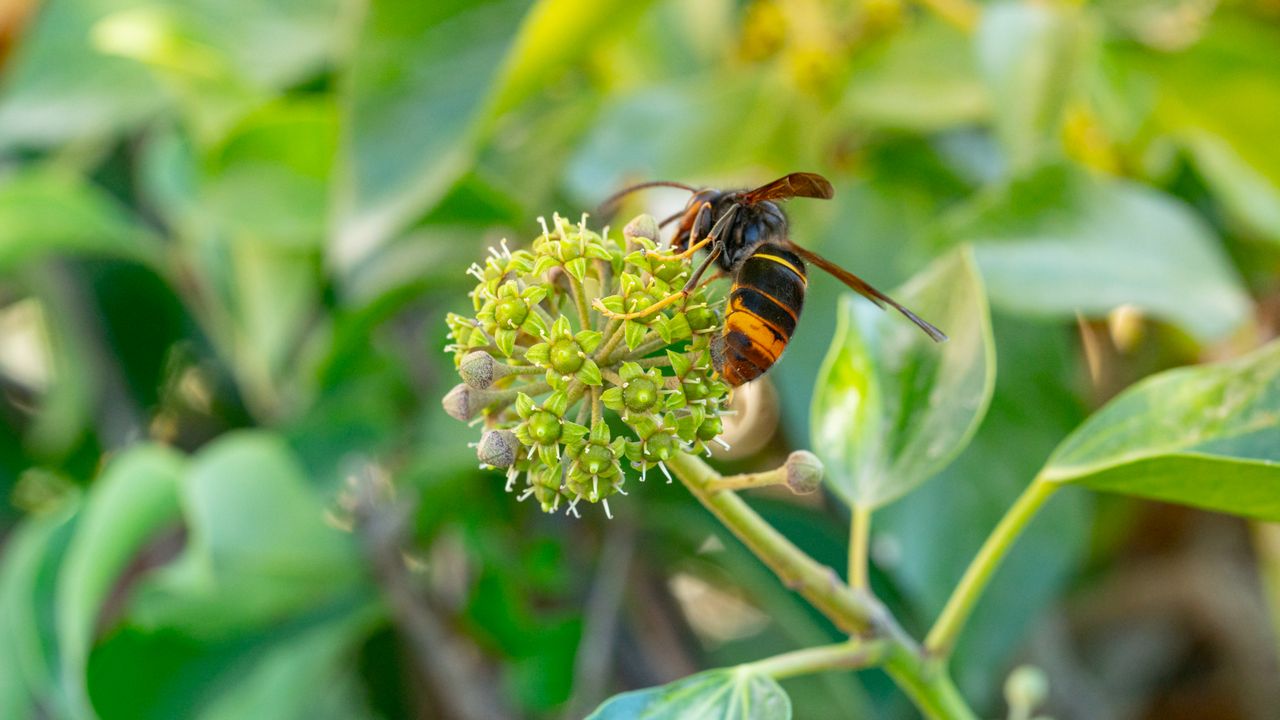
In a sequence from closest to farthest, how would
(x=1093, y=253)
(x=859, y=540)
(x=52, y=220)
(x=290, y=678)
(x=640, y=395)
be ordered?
(x=640, y=395) → (x=859, y=540) → (x=1093, y=253) → (x=290, y=678) → (x=52, y=220)

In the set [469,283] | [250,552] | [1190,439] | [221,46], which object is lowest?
[250,552]

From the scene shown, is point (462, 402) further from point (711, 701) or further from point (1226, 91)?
point (1226, 91)

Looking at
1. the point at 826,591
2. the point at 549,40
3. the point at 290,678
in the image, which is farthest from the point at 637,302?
the point at 290,678

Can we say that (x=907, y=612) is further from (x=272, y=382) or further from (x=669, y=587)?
(x=272, y=382)

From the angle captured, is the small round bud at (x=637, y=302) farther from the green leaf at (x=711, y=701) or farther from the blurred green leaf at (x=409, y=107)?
the blurred green leaf at (x=409, y=107)

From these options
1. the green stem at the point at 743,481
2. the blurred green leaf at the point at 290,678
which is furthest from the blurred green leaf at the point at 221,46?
the green stem at the point at 743,481

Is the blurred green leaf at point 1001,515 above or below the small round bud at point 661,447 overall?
below

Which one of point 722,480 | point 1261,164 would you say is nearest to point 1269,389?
point 722,480
